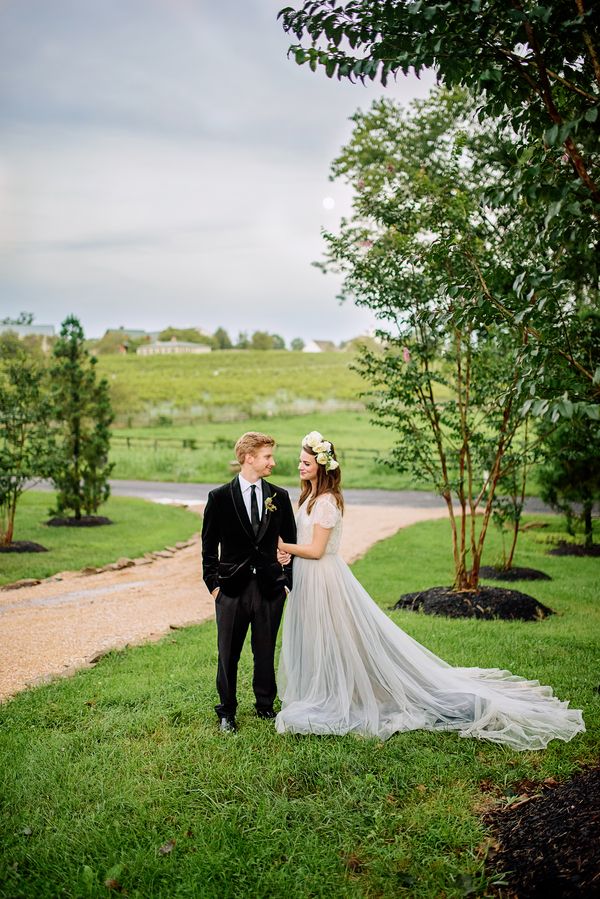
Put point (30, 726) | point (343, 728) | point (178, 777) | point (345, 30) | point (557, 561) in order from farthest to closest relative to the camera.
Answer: point (557, 561), point (30, 726), point (343, 728), point (178, 777), point (345, 30)

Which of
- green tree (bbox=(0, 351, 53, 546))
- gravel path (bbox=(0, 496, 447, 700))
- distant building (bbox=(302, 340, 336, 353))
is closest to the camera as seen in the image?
gravel path (bbox=(0, 496, 447, 700))

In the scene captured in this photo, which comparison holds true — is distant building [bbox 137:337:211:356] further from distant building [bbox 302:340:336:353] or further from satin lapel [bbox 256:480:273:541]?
satin lapel [bbox 256:480:273:541]

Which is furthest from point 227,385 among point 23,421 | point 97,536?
point 23,421

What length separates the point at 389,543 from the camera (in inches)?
690

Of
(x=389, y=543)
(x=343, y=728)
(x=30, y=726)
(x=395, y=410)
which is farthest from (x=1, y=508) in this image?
(x=343, y=728)

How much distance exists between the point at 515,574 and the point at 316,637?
8.78 m

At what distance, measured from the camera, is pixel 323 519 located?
5934 mm

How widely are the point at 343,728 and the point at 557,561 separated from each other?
1154 centimetres

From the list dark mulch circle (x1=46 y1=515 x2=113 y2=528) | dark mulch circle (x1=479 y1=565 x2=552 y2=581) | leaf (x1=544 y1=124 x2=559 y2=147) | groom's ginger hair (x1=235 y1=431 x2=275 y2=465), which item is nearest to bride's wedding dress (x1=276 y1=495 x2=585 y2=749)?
groom's ginger hair (x1=235 y1=431 x2=275 y2=465)

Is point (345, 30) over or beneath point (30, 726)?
over

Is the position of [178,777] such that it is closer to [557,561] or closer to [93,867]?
[93,867]

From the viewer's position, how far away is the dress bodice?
594cm

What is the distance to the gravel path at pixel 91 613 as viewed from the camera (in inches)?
321

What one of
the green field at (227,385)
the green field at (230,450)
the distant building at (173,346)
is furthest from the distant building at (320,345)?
the green field at (230,450)
